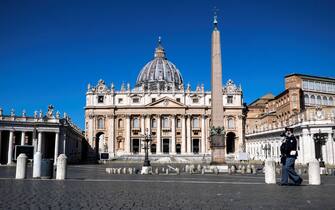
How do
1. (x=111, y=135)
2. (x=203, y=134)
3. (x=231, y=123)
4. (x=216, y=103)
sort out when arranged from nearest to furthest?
(x=216, y=103)
(x=111, y=135)
(x=203, y=134)
(x=231, y=123)

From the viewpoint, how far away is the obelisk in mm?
24519

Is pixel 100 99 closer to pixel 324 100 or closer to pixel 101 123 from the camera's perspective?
pixel 101 123

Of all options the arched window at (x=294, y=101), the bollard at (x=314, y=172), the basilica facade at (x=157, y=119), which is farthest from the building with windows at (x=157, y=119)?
the bollard at (x=314, y=172)

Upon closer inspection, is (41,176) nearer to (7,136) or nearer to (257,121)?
(7,136)

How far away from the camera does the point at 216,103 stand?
24.5 metres

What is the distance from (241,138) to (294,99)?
17883 mm

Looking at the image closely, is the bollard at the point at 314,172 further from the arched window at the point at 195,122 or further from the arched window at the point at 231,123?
the arched window at the point at 231,123

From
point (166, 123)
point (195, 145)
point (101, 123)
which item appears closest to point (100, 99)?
point (101, 123)

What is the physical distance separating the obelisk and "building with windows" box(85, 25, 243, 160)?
46229 millimetres

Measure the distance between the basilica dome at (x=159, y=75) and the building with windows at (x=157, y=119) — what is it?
1400cm

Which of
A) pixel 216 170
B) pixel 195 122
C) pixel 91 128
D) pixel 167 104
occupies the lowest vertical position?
pixel 216 170

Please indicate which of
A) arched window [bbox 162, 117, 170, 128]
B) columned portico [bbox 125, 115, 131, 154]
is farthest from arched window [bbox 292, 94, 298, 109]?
columned portico [bbox 125, 115, 131, 154]

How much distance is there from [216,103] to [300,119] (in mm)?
27209

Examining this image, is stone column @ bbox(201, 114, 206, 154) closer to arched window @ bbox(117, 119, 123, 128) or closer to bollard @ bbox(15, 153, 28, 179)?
arched window @ bbox(117, 119, 123, 128)
